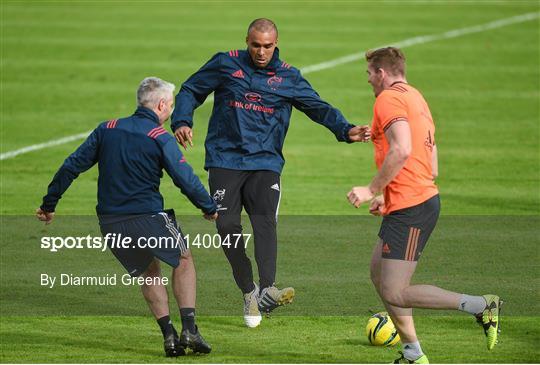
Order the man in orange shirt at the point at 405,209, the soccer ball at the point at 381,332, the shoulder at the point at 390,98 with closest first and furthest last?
1. the shoulder at the point at 390,98
2. the man in orange shirt at the point at 405,209
3. the soccer ball at the point at 381,332

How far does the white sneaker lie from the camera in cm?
976

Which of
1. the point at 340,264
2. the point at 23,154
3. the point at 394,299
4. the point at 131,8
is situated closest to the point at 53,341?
the point at 394,299

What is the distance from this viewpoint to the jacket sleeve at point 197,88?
1015 centimetres

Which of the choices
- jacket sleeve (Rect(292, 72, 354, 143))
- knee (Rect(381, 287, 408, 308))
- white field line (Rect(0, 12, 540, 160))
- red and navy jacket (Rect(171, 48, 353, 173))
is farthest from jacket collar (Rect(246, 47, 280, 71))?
white field line (Rect(0, 12, 540, 160))

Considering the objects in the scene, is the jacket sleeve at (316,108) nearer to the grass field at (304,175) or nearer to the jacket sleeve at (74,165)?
the grass field at (304,175)

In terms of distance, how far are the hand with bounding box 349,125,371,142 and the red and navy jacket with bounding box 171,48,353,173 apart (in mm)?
141

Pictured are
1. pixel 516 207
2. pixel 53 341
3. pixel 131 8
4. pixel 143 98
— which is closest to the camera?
pixel 143 98

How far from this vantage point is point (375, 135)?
8234mm

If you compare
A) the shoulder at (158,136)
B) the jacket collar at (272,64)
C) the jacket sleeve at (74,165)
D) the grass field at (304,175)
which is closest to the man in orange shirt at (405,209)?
the grass field at (304,175)

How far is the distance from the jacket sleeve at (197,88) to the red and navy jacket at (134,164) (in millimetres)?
1481

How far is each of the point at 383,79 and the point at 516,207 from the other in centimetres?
694

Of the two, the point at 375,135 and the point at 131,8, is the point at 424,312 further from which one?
the point at 131,8

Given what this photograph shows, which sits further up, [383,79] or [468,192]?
[383,79]

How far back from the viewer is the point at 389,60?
26.9 feet
